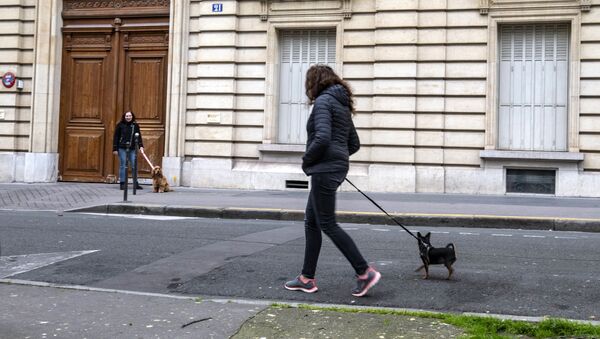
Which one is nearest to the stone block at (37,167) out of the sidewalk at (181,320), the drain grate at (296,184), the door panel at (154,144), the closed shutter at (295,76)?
the door panel at (154,144)

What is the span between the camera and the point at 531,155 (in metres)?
16.0

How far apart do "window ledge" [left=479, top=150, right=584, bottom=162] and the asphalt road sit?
5.63 metres

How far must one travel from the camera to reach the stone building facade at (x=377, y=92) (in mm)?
16125

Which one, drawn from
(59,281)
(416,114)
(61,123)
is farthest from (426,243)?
(61,123)

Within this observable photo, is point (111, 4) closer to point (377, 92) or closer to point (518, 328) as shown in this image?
point (377, 92)

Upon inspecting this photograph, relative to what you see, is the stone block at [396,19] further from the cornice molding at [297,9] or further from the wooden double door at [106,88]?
the wooden double door at [106,88]

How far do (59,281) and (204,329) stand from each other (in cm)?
243

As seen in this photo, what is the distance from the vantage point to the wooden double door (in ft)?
61.9

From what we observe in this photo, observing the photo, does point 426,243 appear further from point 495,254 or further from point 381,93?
point 381,93

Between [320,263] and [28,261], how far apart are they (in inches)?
126

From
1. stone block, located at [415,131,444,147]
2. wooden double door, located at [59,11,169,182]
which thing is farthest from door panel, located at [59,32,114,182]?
stone block, located at [415,131,444,147]

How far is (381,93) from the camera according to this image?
16656mm

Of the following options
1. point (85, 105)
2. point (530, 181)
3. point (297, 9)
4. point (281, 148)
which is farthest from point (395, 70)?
point (85, 105)

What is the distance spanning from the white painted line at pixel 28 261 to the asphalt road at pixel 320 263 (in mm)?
63
